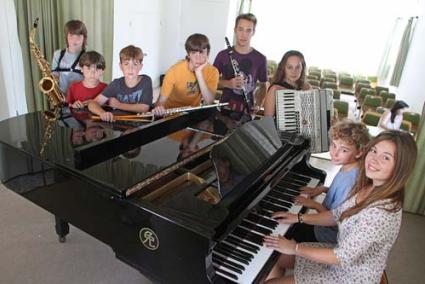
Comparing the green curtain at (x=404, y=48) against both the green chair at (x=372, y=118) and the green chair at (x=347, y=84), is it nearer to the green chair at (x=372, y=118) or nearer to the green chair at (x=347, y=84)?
the green chair at (x=347, y=84)

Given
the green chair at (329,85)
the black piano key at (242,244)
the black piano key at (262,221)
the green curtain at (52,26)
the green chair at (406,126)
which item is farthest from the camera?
the green chair at (329,85)

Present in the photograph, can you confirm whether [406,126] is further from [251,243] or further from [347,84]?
[347,84]

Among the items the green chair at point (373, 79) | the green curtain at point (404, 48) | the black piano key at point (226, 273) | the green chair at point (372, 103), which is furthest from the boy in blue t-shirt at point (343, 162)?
the green chair at point (373, 79)

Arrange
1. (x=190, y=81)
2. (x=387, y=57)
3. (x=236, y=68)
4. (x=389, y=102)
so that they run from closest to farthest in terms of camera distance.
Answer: (x=190, y=81), (x=236, y=68), (x=389, y=102), (x=387, y=57)

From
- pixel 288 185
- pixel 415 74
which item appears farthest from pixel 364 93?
pixel 288 185

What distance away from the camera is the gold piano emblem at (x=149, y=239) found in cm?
115

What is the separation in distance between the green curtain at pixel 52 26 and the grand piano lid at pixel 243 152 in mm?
2608

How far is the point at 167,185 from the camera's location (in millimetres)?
1345

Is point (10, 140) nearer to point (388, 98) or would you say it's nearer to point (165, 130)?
point (165, 130)

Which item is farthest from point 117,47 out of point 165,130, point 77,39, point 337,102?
point 165,130

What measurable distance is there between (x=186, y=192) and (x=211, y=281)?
0.34 meters

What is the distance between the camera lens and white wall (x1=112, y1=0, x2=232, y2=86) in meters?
5.81

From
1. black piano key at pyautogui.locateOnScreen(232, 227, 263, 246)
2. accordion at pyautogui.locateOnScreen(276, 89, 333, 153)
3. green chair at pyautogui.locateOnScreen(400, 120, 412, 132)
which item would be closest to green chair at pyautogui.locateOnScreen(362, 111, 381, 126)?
green chair at pyautogui.locateOnScreen(400, 120, 412, 132)

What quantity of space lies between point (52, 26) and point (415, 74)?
21.5 feet
